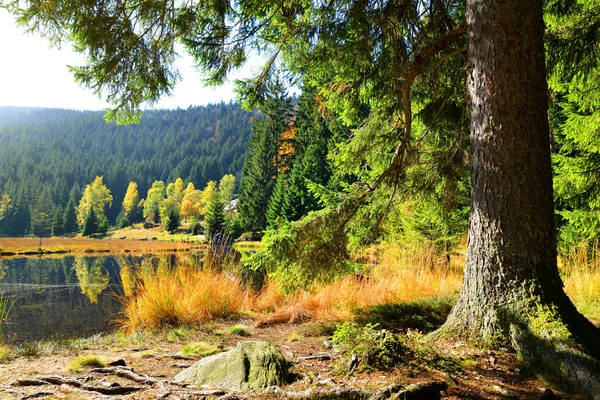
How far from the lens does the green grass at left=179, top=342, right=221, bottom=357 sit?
3414mm

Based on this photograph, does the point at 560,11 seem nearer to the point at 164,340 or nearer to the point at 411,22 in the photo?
the point at 411,22

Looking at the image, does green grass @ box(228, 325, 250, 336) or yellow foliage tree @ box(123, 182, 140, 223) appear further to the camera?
yellow foliage tree @ box(123, 182, 140, 223)

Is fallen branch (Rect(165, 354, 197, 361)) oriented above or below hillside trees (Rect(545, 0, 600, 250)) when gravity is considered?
below

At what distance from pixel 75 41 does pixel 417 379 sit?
4.09 metres

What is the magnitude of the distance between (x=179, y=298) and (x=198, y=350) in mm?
1642

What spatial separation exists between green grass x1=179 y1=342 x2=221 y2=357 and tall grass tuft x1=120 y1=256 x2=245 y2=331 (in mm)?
1290

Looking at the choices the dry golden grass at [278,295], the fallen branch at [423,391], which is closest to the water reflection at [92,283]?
the dry golden grass at [278,295]

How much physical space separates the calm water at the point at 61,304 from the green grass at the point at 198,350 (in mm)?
1979

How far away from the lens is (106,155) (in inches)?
5468

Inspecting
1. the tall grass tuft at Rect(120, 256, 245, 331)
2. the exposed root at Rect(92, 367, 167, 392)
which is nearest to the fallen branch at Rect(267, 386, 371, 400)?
the exposed root at Rect(92, 367, 167, 392)

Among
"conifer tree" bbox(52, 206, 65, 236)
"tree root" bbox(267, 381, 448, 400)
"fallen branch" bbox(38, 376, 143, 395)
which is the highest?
"tree root" bbox(267, 381, 448, 400)

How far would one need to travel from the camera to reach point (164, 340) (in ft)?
13.5

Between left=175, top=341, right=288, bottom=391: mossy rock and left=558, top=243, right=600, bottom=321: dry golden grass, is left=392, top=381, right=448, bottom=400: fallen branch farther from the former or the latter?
left=558, top=243, right=600, bottom=321: dry golden grass

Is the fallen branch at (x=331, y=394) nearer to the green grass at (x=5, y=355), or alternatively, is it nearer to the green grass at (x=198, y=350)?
the green grass at (x=198, y=350)
